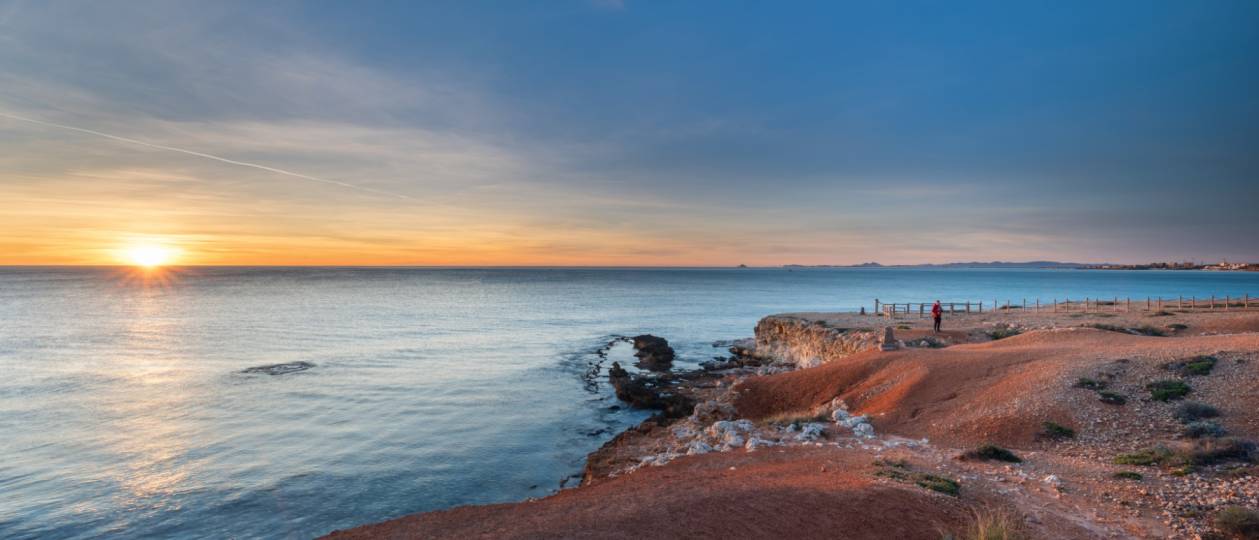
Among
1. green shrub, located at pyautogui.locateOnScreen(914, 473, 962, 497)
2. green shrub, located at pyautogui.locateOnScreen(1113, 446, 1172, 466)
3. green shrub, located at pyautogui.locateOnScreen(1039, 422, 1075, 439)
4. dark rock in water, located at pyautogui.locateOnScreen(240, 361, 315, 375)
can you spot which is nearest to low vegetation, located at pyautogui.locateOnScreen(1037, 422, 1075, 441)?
green shrub, located at pyautogui.locateOnScreen(1039, 422, 1075, 439)

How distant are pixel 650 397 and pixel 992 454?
55.3 ft

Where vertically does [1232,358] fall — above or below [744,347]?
above

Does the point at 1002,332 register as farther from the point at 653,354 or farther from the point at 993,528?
the point at 993,528

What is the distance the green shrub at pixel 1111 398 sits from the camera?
55.4 ft

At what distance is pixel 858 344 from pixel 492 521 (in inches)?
1009

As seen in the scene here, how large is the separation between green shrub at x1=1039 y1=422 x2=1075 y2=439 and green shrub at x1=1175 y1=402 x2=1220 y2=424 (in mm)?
2835

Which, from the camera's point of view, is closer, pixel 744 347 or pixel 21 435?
pixel 21 435

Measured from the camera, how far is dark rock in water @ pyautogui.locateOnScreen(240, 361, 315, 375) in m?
35.3

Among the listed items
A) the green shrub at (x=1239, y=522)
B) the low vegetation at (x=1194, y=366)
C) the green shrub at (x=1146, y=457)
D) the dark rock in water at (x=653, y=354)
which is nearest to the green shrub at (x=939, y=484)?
the green shrub at (x=1239, y=522)

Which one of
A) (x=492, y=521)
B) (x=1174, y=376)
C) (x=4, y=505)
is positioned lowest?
(x=4, y=505)

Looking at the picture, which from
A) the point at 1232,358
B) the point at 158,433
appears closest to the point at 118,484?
the point at 158,433

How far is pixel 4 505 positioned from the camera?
16.5 m

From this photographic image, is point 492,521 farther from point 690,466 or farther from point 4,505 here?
point 4,505

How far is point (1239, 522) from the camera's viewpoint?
980 centimetres
